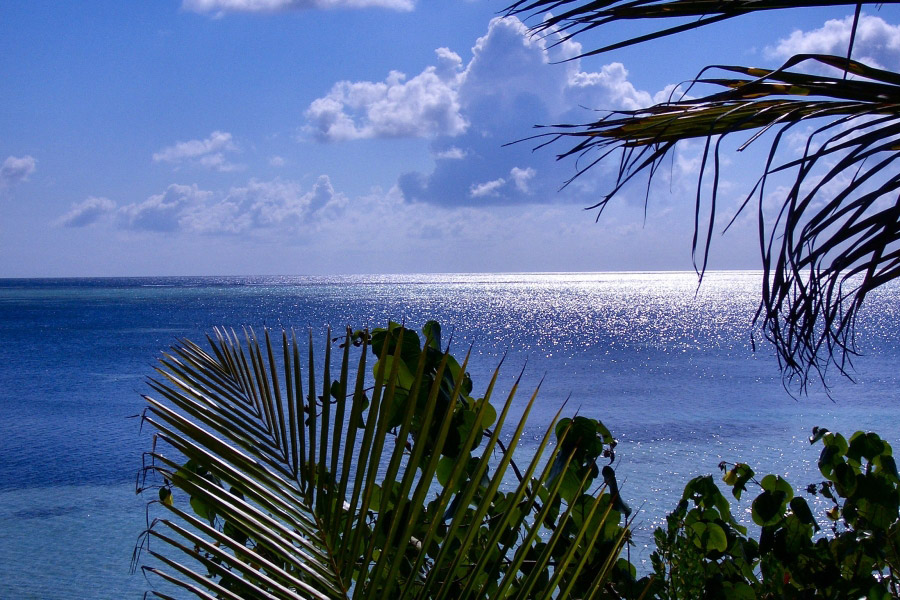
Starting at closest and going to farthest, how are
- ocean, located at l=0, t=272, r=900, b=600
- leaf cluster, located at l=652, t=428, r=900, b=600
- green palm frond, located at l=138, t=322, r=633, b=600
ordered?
green palm frond, located at l=138, t=322, r=633, b=600
leaf cluster, located at l=652, t=428, r=900, b=600
ocean, located at l=0, t=272, r=900, b=600

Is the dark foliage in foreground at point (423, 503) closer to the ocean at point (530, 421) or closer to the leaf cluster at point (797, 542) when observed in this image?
the leaf cluster at point (797, 542)

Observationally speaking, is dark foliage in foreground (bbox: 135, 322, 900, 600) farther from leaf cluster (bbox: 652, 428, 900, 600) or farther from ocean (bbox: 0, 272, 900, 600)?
ocean (bbox: 0, 272, 900, 600)

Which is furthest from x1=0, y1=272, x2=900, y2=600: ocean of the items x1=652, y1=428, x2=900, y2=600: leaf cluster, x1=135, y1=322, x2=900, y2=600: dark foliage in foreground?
x1=652, y1=428, x2=900, y2=600: leaf cluster

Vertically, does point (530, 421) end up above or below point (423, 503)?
below

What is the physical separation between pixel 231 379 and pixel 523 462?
14251mm

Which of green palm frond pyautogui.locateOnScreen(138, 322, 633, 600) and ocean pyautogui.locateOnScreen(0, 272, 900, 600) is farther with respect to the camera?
ocean pyautogui.locateOnScreen(0, 272, 900, 600)

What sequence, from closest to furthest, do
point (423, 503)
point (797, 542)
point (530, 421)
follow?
1. point (423, 503)
2. point (797, 542)
3. point (530, 421)

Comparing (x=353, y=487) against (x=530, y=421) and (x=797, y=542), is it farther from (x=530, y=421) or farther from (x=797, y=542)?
(x=530, y=421)

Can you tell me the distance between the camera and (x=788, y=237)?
119 cm

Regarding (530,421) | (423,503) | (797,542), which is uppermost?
(423,503)

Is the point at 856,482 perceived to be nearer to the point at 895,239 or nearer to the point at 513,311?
the point at 895,239

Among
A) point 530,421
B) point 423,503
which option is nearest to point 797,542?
point 423,503

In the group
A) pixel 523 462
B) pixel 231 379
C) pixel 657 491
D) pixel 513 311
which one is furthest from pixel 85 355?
pixel 513 311

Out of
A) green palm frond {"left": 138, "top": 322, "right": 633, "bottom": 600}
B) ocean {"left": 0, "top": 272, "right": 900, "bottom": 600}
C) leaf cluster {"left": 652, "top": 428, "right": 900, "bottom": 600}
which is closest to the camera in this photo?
green palm frond {"left": 138, "top": 322, "right": 633, "bottom": 600}
